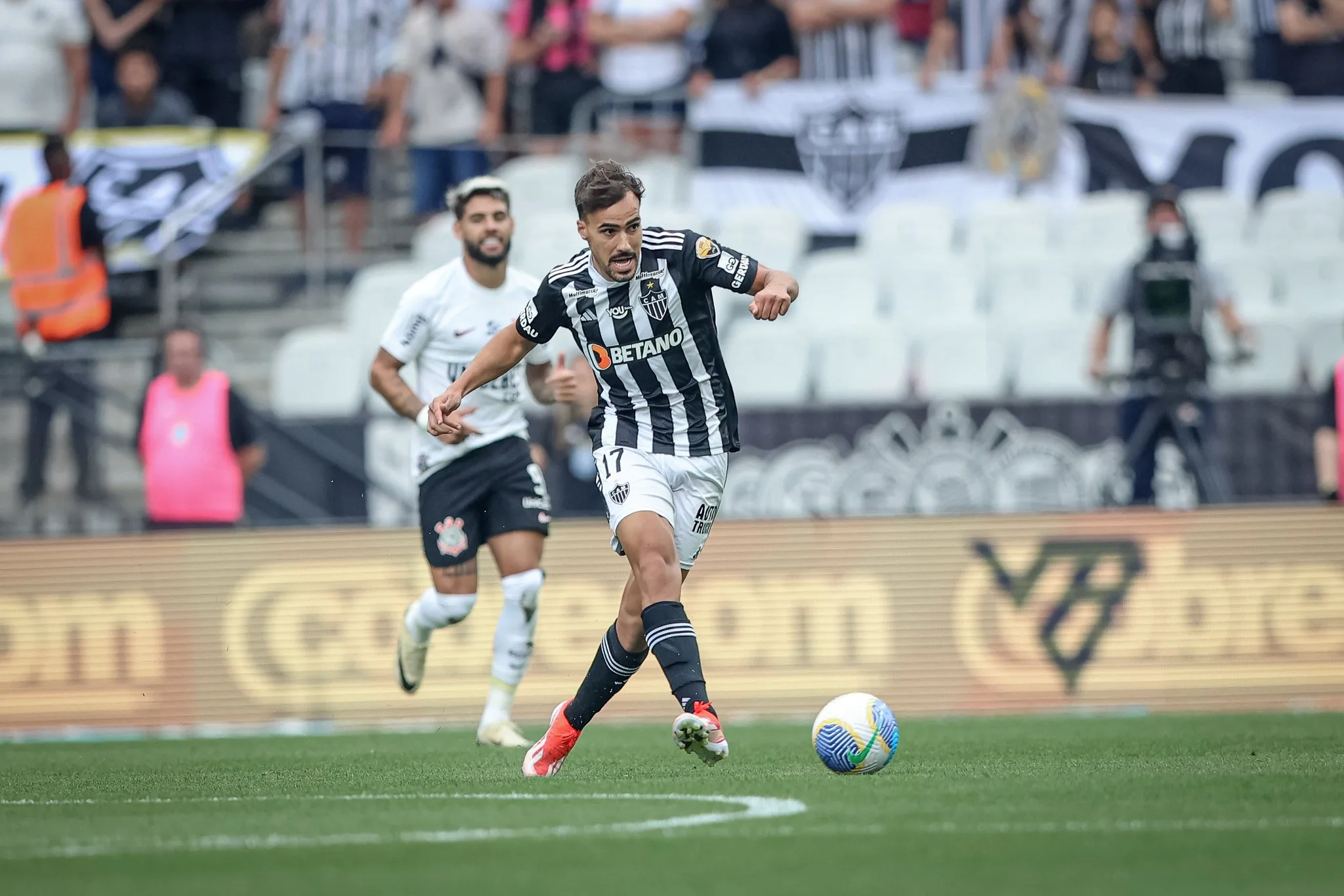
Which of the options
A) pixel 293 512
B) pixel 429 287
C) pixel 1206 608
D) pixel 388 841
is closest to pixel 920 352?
pixel 1206 608

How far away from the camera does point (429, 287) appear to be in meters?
9.32

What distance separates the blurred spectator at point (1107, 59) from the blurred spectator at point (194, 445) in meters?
8.23

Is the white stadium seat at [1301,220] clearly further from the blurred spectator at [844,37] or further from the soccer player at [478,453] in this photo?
the soccer player at [478,453]

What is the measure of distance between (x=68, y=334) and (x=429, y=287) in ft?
20.5

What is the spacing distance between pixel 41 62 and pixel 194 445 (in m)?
5.60

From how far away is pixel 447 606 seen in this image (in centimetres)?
935

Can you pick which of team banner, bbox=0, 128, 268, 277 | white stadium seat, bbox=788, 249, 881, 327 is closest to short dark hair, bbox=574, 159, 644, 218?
white stadium seat, bbox=788, 249, 881, 327

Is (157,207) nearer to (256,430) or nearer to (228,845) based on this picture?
(256,430)

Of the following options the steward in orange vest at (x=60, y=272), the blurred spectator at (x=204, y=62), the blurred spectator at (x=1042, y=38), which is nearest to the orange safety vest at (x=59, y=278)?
the steward in orange vest at (x=60, y=272)

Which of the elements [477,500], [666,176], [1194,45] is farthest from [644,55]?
[477,500]

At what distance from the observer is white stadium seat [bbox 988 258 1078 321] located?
49.7 ft

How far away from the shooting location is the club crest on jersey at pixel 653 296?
7.18 meters

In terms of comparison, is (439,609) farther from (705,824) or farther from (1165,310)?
(1165,310)

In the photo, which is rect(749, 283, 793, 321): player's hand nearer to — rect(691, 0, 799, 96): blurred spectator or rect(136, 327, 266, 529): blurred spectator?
rect(136, 327, 266, 529): blurred spectator
